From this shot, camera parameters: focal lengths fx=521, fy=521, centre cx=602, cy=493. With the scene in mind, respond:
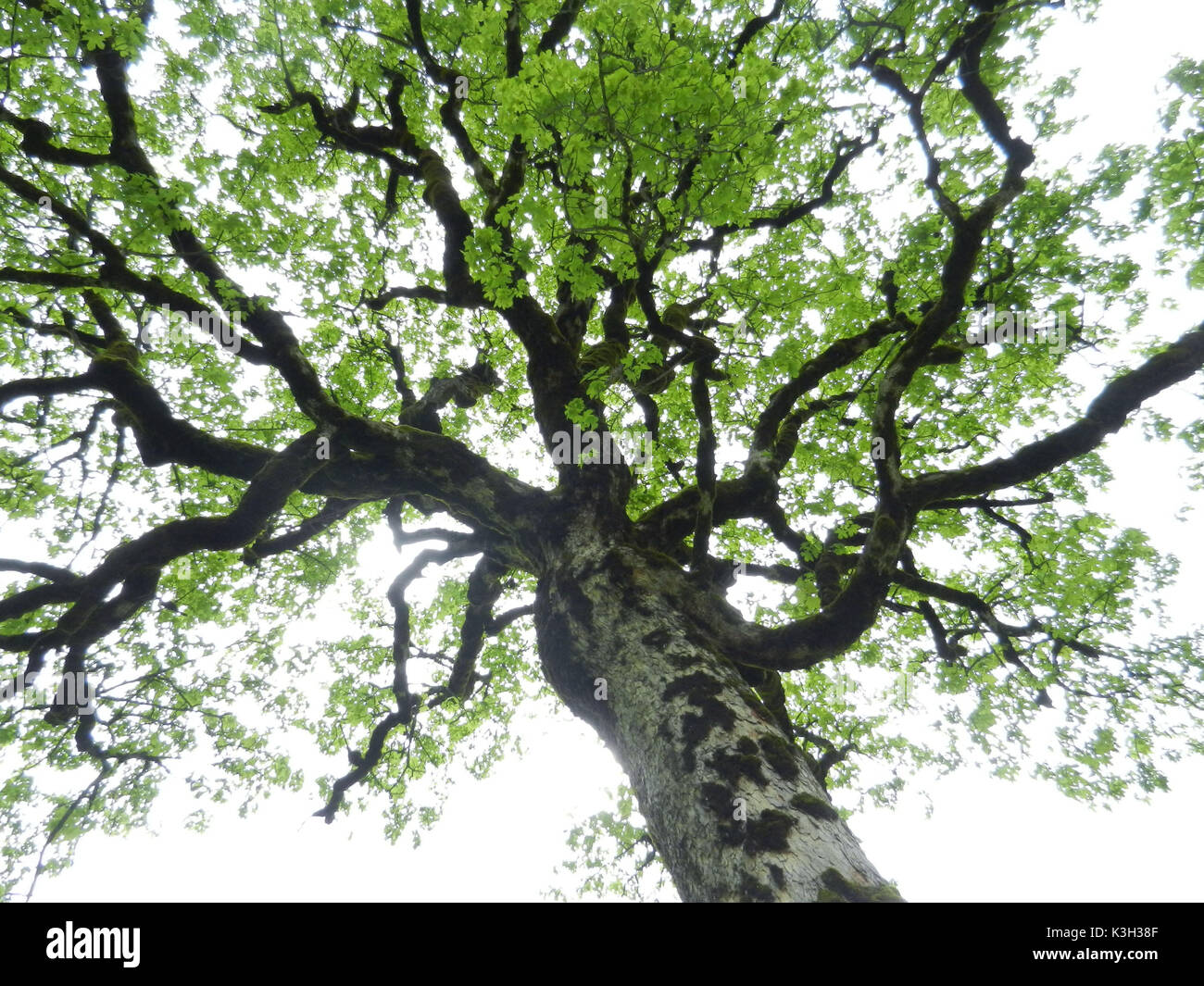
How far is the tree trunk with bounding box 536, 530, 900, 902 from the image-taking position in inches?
108

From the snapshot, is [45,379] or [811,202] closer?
[45,379]

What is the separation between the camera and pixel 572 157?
4734 mm

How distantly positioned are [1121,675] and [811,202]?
8387mm

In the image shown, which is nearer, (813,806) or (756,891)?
(756,891)

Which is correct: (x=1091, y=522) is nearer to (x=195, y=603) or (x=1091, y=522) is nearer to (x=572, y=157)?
(x=572, y=157)

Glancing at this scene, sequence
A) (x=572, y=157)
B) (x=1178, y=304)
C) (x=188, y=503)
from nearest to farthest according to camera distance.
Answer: (x=572, y=157) → (x=1178, y=304) → (x=188, y=503)

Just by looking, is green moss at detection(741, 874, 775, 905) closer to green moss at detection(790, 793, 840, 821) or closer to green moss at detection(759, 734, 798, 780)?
green moss at detection(790, 793, 840, 821)
